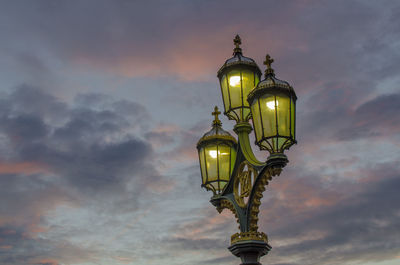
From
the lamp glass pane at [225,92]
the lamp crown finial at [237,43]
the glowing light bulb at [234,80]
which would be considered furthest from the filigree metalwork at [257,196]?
the lamp crown finial at [237,43]

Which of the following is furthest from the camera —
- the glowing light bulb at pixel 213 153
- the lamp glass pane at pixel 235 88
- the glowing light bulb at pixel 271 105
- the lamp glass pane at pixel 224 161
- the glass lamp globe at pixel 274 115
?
the glowing light bulb at pixel 213 153

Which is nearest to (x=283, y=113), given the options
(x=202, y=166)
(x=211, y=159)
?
(x=211, y=159)

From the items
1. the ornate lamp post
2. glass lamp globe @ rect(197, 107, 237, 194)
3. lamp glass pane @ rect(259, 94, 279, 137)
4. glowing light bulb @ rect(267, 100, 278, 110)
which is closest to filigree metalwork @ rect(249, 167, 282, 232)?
the ornate lamp post

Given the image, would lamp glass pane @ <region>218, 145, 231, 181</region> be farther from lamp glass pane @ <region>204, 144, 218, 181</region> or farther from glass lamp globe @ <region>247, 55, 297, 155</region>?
glass lamp globe @ <region>247, 55, 297, 155</region>

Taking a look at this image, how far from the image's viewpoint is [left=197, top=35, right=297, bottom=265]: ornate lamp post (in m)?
8.38

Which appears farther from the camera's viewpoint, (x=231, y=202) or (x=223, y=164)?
(x=223, y=164)

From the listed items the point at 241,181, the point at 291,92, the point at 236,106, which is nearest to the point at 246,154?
the point at 241,181

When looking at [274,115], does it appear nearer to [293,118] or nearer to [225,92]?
[293,118]

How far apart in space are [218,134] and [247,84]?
1444 millimetres

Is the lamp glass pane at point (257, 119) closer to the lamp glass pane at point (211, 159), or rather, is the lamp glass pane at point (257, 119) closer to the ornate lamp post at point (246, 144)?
the ornate lamp post at point (246, 144)

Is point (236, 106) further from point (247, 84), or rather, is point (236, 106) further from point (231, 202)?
point (231, 202)

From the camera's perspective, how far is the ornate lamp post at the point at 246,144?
8.38m

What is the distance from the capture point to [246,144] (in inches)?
406

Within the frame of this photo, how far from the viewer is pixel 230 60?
34.9 ft
